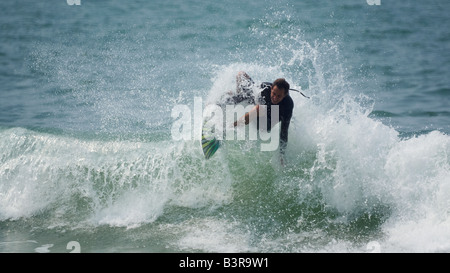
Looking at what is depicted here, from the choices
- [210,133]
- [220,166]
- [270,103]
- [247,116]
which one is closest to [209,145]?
[210,133]

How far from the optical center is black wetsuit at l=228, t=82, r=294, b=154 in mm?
6012

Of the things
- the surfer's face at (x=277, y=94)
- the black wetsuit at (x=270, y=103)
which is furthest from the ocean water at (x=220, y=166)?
the surfer's face at (x=277, y=94)

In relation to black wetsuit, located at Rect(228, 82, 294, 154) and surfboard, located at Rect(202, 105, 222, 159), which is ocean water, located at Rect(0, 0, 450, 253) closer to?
surfboard, located at Rect(202, 105, 222, 159)

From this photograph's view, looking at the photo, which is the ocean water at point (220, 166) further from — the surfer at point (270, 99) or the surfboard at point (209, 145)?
the surfer at point (270, 99)

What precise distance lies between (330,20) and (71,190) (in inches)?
457

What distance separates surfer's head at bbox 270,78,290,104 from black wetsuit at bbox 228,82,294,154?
8 cm

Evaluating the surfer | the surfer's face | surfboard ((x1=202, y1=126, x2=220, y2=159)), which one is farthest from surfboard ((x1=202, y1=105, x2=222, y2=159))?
the surfer's face

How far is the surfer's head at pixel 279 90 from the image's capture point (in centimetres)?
581

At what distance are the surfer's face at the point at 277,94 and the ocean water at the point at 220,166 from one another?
3.17ft

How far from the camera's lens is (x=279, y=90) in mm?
5836
